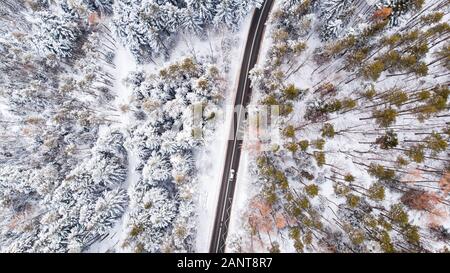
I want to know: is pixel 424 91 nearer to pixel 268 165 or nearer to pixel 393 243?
pixel 393 243

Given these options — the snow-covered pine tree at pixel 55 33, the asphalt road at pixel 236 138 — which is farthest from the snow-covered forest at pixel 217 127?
the asphalt road at pixel 236 138

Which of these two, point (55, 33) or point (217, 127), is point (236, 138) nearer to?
point (217, 127)

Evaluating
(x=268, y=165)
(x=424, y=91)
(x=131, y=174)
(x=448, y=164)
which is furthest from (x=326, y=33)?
(x=131, y=174)

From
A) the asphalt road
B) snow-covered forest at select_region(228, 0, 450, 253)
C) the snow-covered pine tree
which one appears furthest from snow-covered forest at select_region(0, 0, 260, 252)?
snow-covered forest at select_region(228, 0, 450, 253)

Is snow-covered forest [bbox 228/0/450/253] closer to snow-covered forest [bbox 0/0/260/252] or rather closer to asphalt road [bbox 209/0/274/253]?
asphalt road [bbox 209/0/274/253]

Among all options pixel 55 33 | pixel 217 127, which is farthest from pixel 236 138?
pixel 55 33
